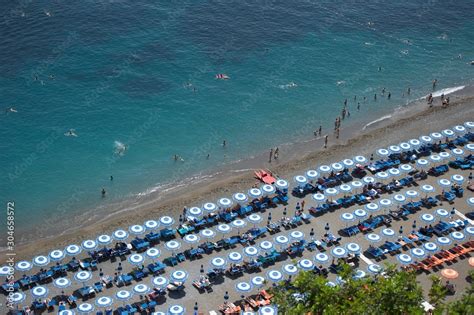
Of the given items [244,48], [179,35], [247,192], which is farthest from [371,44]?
[247,192]

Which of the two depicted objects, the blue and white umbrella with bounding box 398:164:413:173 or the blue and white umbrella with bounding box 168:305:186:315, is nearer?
the blue and white umbrella with bounding box 168:305:186:315

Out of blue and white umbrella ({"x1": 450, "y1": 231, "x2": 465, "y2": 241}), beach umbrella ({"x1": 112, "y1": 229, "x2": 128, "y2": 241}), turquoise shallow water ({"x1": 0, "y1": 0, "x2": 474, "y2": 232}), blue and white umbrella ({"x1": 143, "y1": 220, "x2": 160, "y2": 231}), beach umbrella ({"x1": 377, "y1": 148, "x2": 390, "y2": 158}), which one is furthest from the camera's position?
beach umbrella ({"x1": 377, "y1": 148, "x2": 390, "y2": 158})

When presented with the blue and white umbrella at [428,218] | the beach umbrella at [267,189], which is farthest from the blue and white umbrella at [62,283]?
the blue and white umbrella at [428,218]

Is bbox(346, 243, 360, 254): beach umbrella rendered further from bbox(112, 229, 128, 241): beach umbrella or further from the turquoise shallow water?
the turquoise shallow water

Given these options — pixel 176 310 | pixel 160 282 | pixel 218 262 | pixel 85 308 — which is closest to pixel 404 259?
pixel 218 262

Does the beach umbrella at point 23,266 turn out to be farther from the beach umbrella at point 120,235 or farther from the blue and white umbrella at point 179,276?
Answer: the blue and white umbrella at point 179,276

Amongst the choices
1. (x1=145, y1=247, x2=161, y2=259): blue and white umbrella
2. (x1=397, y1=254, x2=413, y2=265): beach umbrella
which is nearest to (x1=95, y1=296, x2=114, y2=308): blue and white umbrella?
(x1=145, y1=247, x2=161, y2=259): blue and white umbrella

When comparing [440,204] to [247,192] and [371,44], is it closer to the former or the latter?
[247,192]
